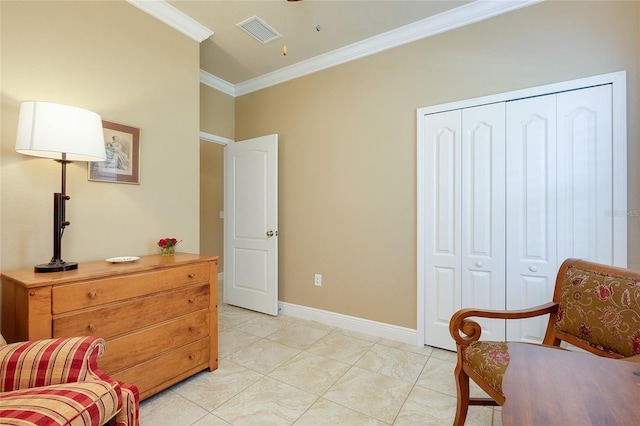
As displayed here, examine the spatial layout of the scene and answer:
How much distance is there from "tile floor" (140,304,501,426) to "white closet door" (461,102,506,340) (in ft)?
1.90

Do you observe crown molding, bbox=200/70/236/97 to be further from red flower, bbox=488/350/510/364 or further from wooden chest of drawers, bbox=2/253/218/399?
red flower, bbox=488/350/510/364

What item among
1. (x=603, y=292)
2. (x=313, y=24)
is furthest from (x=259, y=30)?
(x=603, y=292)

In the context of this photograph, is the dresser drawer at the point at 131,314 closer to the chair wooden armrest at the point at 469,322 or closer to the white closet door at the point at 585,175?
the chair wooden armrest at the point at 469,322

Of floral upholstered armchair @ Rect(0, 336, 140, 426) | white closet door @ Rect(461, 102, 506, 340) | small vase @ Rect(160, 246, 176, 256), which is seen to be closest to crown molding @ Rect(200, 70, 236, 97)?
small vase @ Rect(160, 246, 176, 256)

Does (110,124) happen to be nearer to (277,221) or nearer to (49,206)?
(49,206)

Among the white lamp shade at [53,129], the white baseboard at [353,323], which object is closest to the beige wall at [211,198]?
the white baseboard at [353,323]

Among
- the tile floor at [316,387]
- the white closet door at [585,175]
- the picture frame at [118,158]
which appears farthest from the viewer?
the picture frame at [118,158]

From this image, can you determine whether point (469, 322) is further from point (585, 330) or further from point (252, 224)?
A: point (252, 224)

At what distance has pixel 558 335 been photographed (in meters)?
1.47

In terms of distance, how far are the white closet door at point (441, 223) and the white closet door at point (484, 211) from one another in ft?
0.20

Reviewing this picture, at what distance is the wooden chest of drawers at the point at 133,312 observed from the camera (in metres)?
1.34

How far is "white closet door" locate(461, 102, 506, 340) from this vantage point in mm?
2174

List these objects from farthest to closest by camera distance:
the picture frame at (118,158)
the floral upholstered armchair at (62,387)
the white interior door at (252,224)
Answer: the white interior door at (252,224), the picture frame at (118,158), the floral upholstered armchair at (62,387)

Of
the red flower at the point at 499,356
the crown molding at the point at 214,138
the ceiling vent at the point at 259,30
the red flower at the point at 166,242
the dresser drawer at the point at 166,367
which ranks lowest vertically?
the dresser drawer at the point at 166,367
